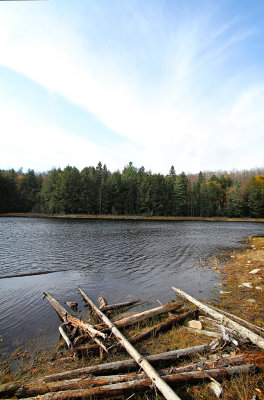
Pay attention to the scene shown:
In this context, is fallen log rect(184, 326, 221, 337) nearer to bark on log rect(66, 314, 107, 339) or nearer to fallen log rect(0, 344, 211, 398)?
fallen log rect(0, 344, 211, 398)

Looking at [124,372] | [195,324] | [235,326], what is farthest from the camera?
[195,324]

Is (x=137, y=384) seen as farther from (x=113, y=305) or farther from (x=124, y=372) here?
(x=113, y=305)

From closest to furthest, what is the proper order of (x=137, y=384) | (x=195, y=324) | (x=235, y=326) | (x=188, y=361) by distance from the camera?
(x=137, y=384), (x=188, y=361), (x=235, y=326), (x=195, y=324)

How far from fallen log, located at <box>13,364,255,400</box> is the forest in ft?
268

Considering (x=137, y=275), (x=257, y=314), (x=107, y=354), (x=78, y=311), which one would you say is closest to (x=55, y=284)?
(x=78, y=311)

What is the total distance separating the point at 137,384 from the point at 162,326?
326 cm

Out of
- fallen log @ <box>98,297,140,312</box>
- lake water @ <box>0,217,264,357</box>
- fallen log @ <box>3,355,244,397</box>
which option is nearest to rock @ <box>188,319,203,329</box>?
fallen log @ <box>3,355,244,397</box>

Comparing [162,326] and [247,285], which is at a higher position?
[162,326]

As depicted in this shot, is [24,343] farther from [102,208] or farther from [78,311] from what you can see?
[102,208]

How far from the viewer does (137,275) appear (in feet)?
A: 49.3

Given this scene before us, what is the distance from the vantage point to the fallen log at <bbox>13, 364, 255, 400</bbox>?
13.9ft

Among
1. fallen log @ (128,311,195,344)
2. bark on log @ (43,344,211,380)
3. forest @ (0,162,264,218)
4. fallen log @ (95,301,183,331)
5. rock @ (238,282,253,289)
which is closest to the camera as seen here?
bark on log @ (43,344,211,380)

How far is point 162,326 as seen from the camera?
24.7 ft

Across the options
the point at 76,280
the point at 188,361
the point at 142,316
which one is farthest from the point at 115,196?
the point at 188,361
